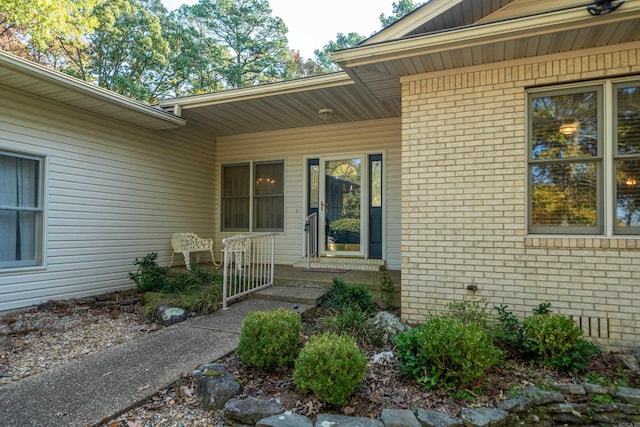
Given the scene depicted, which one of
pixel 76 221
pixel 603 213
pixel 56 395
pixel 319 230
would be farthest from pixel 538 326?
pixel 76 221

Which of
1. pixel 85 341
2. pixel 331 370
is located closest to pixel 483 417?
pixel 331 370

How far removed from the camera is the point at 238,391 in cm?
263

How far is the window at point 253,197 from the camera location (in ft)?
24.8

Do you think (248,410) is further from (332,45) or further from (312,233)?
(332,45)

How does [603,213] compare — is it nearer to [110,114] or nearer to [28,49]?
[110,114]

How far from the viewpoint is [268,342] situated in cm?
293

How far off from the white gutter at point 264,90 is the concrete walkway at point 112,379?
3.45 meters

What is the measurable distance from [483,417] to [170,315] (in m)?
3.74

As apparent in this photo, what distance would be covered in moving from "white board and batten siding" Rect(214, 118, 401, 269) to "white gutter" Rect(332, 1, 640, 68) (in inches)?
105

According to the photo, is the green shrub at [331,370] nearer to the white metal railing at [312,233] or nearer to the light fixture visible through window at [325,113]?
the white metal railing at [312,233]

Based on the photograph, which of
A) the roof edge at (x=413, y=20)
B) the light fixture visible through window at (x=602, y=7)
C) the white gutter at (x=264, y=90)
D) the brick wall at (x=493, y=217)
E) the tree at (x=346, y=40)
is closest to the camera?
the light fixture visible through window at (x=602, y=7)

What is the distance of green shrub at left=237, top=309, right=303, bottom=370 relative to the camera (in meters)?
2.92

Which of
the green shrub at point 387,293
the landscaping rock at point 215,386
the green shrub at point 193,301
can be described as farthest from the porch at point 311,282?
the landscaping rock at point 215,386

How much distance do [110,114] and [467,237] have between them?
5566 millimetres
